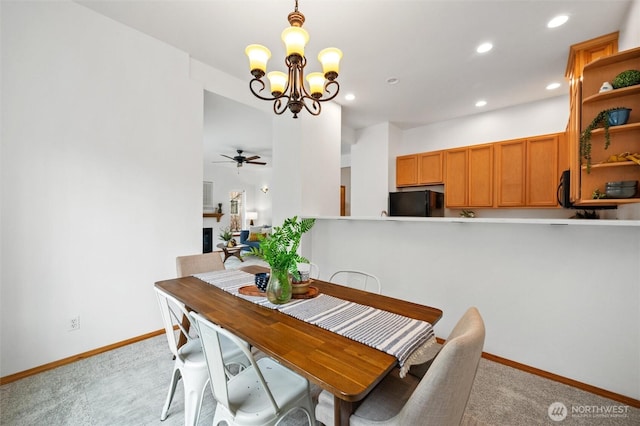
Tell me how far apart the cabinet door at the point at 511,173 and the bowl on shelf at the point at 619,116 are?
6.50 feet

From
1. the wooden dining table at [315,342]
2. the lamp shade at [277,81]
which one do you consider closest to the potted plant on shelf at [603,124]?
the wooden dining table at [315,342]

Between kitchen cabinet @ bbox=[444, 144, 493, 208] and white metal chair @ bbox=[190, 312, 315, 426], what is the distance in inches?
154

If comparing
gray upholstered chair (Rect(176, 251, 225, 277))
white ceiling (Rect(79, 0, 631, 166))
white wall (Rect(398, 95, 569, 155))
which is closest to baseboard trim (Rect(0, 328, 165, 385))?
gray upholstered chair (Rect(176, 251, 225, 277))

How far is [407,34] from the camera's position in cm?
239

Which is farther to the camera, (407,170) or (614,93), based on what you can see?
(407,170)

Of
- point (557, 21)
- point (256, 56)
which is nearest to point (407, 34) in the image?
point (557, 21)

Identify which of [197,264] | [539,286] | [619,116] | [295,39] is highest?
[295,39]

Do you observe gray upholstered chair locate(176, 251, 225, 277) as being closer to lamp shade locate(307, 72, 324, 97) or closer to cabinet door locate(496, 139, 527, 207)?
lamp shade locate(307, 72, 324, 97)

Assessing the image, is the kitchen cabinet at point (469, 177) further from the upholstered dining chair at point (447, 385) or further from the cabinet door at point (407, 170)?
the upholstered dining chair at point (447, 385)

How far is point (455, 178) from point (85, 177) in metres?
4.69

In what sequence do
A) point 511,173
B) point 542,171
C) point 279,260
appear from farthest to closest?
1. point 511,173
2. point 542,171
3. point 279,260

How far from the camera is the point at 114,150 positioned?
2352 millimetres

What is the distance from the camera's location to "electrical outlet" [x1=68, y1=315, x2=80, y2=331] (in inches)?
83.1

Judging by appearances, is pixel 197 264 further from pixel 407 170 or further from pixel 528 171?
pixel 528 171
